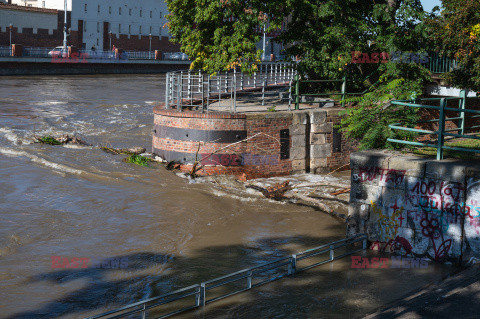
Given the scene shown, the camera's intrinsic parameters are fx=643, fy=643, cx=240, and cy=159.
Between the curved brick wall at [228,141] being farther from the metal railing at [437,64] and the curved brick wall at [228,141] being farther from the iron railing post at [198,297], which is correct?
the iron railing post at [198,297]

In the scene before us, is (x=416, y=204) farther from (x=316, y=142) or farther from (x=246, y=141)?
(x=316, y=142)

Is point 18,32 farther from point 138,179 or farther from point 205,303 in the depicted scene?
point 205,303

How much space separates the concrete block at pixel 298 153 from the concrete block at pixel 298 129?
17.1 inches

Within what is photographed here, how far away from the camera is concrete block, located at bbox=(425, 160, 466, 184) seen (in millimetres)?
8969

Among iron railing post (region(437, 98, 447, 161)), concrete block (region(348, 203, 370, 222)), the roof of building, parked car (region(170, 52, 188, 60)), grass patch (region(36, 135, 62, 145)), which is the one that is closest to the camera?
iron railing post (region(437, 98, 447, 161))

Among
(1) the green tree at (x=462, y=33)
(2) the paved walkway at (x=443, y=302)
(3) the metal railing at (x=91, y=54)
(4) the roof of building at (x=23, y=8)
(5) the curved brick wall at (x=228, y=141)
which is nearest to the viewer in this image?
(2) the paved walkway at (x=443, y=302)

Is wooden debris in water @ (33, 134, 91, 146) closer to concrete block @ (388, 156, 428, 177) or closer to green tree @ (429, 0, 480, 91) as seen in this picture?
green tree @ (429, 0, 480, 91)

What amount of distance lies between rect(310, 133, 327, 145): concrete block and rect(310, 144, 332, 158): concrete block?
4.7 inches

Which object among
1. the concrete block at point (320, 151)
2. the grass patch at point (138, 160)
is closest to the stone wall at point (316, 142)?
the concrete block at point (320, 151)

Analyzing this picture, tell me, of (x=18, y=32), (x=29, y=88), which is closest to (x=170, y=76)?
(x=29, y=88)

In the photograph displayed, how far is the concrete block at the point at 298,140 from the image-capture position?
18391 millimetres

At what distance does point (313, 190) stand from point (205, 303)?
8.42 metres

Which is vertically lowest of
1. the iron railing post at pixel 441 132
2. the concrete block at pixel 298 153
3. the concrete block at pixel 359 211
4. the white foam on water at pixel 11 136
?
the white foam on water at pixel 11 136

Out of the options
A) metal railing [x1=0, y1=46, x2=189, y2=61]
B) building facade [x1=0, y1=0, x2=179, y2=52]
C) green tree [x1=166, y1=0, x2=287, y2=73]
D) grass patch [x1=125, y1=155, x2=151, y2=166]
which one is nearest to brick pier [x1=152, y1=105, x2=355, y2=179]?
grass patch [x1=125, y1=155, x2=151, y2=166]
